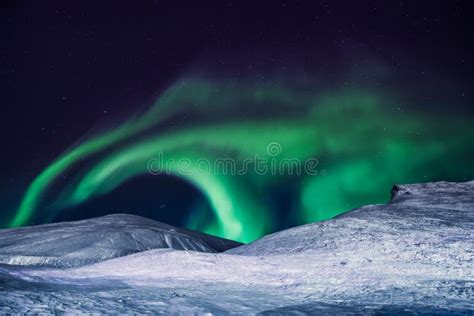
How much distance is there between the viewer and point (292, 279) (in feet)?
10.8

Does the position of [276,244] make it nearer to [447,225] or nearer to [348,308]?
[447,225]

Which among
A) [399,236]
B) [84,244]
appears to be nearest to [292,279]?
[399,236]

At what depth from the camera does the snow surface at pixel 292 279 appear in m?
2.32

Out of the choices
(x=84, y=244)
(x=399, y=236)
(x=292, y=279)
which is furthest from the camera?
(x=84, y=244)

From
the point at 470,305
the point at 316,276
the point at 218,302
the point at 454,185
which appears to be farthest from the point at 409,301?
the point at 454,185

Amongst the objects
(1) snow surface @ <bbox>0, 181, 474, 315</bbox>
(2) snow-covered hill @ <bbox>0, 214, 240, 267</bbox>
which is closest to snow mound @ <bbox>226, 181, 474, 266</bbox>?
(1) snow surface @ <bbox>0, 181, 474, 315</bbox>

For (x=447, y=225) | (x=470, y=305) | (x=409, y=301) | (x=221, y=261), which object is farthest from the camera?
(x=447, y=225)

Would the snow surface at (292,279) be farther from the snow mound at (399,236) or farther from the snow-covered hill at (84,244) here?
the snow-covered hill at (84,244)

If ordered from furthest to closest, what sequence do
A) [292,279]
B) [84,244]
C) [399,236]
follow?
[84,244], [399,236], [292,279]

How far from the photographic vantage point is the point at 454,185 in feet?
34.4

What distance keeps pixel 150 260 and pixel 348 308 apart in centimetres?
262

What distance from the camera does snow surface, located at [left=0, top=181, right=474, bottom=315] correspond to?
7.63 ft

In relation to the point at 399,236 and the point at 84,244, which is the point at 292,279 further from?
the point at 84,244

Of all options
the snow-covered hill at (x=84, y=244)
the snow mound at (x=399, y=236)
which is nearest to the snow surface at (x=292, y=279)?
the snow mound at (x=399, y=236)
